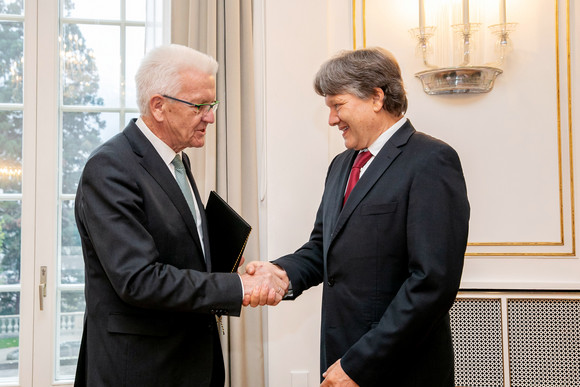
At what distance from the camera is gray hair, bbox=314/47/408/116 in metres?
1.86

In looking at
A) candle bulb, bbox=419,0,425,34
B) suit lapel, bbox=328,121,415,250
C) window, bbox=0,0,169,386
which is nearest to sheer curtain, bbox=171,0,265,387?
window, bbox=0,0,169,386

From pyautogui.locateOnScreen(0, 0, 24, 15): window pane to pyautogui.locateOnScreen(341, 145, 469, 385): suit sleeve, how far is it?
260 centimetres

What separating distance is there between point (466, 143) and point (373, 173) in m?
1.43

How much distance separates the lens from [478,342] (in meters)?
2.94

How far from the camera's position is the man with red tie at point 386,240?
64.0 inches

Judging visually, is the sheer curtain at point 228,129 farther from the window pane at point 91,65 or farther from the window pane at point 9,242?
the window pane at point 9,242

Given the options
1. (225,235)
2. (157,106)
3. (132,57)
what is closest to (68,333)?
(132,57)

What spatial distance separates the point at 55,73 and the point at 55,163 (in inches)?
19.8

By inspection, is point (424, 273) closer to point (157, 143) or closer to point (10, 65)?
point (157, 143)

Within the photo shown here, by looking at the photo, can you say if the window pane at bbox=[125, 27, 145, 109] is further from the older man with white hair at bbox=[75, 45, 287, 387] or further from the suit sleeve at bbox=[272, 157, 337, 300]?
the suit sleeve at bbox=[272, 157, 337, 300]

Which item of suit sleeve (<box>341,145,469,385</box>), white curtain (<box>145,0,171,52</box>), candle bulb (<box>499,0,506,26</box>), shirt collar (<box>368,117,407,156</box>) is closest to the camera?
suit sleeve (<box>341,145,469,385</box>)

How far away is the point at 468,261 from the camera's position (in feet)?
9.92

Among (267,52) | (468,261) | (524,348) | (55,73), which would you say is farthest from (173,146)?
(524,348)

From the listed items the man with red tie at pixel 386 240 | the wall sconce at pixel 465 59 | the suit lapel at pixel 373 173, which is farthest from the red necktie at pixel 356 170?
the wall sconce at pixel 465 59
